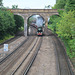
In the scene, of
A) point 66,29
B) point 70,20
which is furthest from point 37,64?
point 70,20

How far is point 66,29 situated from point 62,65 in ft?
21.6

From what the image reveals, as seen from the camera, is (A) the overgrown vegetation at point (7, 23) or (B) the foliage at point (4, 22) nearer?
(B) the foliage at point (4, 22)

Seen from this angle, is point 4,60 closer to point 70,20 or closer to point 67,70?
point 67,70

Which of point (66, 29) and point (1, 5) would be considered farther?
point (1, 5)

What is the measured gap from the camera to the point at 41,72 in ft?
43.8

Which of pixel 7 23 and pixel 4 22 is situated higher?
pixel 4 22

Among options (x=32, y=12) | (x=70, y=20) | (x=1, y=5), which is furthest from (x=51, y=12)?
(x=70, y=20)

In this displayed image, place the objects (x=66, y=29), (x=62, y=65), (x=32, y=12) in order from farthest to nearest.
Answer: (x=32, y=12) < (x=66, y=29) < (x=62, y=65)

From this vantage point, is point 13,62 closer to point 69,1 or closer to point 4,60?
point 4,60

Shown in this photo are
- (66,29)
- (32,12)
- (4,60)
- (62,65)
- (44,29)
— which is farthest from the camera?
(44,29)

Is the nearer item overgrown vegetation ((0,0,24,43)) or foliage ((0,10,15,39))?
foliage ((0,10,15,39))

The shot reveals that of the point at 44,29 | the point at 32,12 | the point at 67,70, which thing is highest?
the point at 32,12

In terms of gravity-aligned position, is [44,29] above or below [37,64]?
above

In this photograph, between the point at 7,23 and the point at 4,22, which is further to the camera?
the point at 7,23
